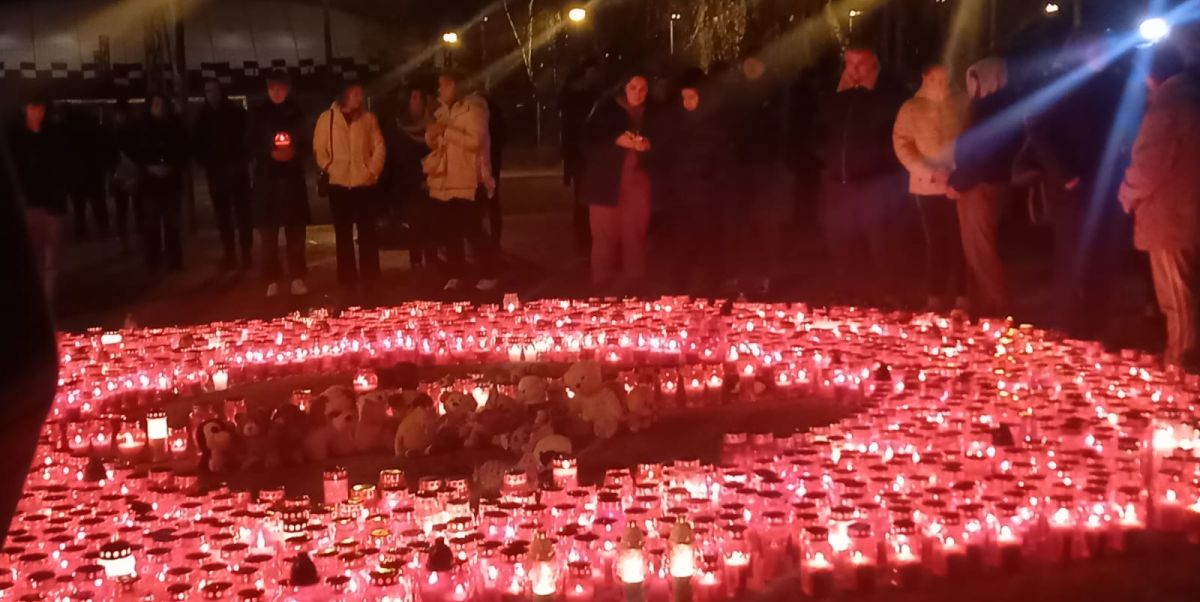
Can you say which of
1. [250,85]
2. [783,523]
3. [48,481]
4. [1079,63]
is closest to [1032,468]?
[783,523]

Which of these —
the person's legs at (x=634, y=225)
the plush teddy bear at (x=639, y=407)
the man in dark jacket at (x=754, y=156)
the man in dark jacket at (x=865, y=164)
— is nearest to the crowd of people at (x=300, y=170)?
the person's legs at (x=634, y=225)

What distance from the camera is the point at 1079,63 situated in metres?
8.50

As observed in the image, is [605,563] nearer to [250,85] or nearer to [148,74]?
[148,74]

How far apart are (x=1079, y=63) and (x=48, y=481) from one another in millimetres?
6259

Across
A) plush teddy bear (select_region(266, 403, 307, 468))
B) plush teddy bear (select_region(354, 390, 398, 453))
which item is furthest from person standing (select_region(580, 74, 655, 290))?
plush teddy bear (select_region(266, 403, 307, 468))

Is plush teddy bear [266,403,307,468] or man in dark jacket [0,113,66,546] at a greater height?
man in dark jacket [0,113,66,546]

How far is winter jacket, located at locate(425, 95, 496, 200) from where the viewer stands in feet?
36.2

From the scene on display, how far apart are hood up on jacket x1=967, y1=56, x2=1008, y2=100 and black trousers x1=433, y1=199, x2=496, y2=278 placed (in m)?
4.24

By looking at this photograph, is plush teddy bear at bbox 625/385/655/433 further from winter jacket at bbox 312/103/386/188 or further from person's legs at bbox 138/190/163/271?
person's legs at bbox 138/190/163/271

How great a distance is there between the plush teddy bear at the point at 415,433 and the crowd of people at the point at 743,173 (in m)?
3.03

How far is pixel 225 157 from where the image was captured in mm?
12562

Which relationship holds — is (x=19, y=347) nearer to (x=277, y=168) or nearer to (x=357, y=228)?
(x=357, y=228)

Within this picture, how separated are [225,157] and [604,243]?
3.85 meters

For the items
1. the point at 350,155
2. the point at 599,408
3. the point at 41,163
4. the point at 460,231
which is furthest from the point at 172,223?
the point at 599,408
